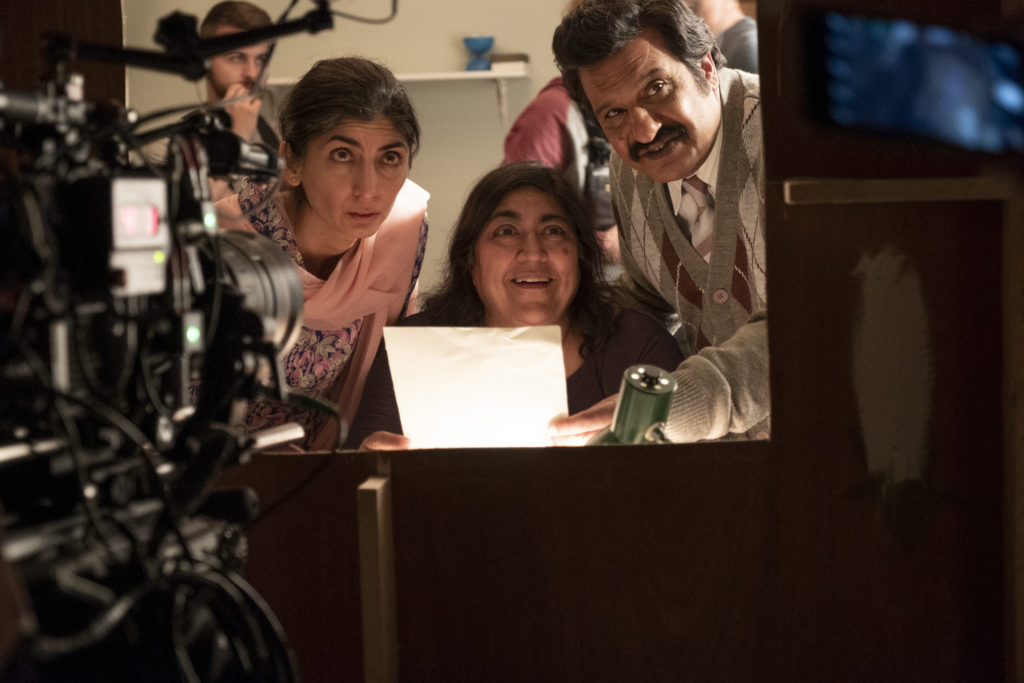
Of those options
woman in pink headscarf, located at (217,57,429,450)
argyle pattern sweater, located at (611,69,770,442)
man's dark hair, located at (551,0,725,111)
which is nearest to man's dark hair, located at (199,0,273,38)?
woman in pink headscarf, located at (217,57,429,450)

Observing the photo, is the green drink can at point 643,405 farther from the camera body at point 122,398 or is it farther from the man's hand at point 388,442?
the camera body at point 122,398

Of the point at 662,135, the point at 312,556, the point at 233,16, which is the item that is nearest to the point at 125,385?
the point at 312,556

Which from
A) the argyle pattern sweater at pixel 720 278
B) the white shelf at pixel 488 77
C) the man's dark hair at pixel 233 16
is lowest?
the argyle pattern sweater at pixel 720 278

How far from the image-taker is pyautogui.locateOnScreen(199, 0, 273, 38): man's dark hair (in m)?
2.17

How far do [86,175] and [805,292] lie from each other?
0.88 meters

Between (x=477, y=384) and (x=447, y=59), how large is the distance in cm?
241

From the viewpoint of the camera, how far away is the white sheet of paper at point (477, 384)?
4.74 ft

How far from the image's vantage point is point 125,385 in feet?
2.72

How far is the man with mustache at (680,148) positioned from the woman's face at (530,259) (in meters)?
0.11

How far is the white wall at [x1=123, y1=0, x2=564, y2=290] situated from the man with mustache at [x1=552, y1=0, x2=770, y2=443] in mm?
1757

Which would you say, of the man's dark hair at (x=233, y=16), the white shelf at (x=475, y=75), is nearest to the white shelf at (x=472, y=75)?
the white shelf at (x=475, y=75)

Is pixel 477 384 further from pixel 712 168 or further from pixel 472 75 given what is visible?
pixel 472 75

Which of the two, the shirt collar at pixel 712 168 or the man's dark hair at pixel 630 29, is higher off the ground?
the man's dark hair at pixel 630 29

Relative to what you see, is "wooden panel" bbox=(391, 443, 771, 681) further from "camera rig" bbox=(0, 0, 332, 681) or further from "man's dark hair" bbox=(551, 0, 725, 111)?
"man's dark hair" bbox=(551, 0, 725, 111)
